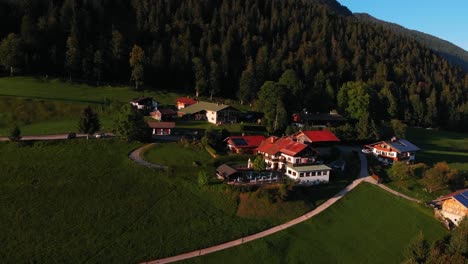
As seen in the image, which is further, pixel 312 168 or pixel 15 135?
pixel 15 135

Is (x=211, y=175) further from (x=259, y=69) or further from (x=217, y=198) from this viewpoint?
(x=259, y=69)

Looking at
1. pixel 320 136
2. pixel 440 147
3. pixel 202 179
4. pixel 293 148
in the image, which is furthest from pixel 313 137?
pixel 440 147

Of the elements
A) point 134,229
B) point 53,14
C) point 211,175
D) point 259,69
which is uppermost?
point 53,14

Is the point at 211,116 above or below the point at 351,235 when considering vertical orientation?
above

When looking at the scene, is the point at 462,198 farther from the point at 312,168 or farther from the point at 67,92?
the point at 67,92

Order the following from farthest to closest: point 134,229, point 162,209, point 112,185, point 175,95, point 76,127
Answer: point 175,95 → point 76,127 → point 112,185 → point 162,209 → point 134,229

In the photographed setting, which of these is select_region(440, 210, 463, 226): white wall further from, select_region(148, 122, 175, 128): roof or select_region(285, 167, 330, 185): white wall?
select_region(148, 122, 175, 128): roof

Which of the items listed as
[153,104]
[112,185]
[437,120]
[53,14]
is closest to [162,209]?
[112,185]

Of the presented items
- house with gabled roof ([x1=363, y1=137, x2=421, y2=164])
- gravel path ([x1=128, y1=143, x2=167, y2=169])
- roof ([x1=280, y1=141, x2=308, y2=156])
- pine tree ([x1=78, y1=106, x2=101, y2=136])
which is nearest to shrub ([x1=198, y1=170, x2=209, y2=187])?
gravel path ([x1=128, y1=143, x2=167, y2=169])
